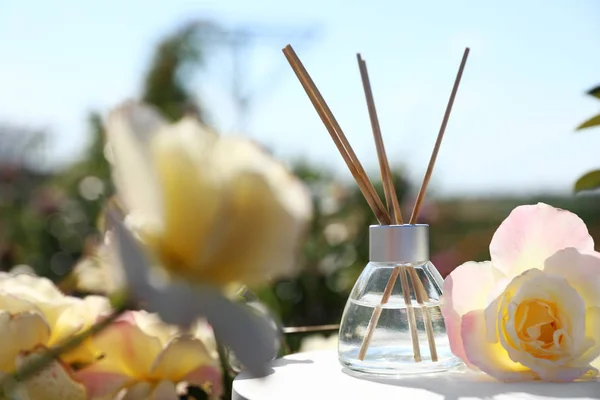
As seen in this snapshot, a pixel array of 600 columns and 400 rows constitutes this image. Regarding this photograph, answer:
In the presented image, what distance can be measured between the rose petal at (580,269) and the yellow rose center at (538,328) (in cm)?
3

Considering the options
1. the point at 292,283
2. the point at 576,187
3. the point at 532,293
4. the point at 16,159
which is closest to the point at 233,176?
the point at 532,293

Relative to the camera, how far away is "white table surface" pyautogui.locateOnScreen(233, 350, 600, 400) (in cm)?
56

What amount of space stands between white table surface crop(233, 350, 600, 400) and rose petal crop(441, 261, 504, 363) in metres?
0.04

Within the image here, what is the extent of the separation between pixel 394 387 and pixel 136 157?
1.43 feet

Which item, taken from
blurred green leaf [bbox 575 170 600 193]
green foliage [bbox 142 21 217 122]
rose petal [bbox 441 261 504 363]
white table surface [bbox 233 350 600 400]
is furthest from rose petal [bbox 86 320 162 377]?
green foliage [bbox 142 21 217 122]

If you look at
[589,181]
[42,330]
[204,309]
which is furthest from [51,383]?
[589,181]

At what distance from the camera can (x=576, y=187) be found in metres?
0.71

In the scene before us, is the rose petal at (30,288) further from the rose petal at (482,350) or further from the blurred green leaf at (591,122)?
the blurred green leaf at (591,122)

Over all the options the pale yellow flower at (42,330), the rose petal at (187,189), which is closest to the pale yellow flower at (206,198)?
the rose petal at (187,189)

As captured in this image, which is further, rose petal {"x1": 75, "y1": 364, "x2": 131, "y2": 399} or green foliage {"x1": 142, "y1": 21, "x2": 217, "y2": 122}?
green foliage {"x1": 142, "y1": 21, "x2": 217, "y2": 122}

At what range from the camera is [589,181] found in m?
0.70

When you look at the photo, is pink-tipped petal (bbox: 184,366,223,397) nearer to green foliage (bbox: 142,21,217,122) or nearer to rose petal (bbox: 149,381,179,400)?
rose petal (bbox: 149,381,179,400)

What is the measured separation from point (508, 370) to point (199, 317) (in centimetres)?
47

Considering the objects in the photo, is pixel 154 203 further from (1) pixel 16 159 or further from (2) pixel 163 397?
(1) pixel 16 159
